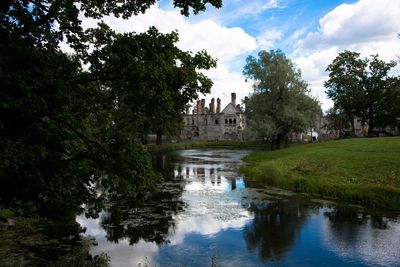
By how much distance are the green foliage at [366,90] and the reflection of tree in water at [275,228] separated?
54523mm

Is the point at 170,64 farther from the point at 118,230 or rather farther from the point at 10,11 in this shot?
the point at 118,230

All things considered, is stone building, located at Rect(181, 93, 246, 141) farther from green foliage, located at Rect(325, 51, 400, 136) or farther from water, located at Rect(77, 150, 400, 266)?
water, located at Rect(77, 150, 400, 266)

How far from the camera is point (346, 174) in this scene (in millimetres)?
25422

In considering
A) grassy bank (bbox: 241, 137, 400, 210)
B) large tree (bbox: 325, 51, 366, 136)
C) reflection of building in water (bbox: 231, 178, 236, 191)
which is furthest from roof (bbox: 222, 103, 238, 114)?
reflection of building in water (bbox: 231, 178, 236, 191)

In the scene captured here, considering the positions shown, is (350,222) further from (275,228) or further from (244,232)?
(244,232)

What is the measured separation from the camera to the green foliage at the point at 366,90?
6812cm

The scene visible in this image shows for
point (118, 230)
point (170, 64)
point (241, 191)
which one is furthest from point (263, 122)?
point (170, 64)

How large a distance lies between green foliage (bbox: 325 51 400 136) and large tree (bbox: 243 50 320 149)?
69.1 ft

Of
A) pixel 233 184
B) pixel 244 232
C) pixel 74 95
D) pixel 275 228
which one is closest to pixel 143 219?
pixel 244 232

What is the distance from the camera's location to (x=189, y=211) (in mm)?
19156

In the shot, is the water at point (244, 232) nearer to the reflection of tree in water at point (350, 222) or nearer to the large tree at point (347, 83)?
the reflection of tree in water at point (350, 222)

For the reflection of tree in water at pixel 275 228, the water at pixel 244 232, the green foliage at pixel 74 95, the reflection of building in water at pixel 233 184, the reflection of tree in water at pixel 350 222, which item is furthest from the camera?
the reflection of building in water at pixel 233 184

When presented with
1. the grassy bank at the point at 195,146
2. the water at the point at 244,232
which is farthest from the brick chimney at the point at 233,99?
the water at the point at 244,232

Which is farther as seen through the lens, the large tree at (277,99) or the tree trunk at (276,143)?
the tree trunk at (276,143)
